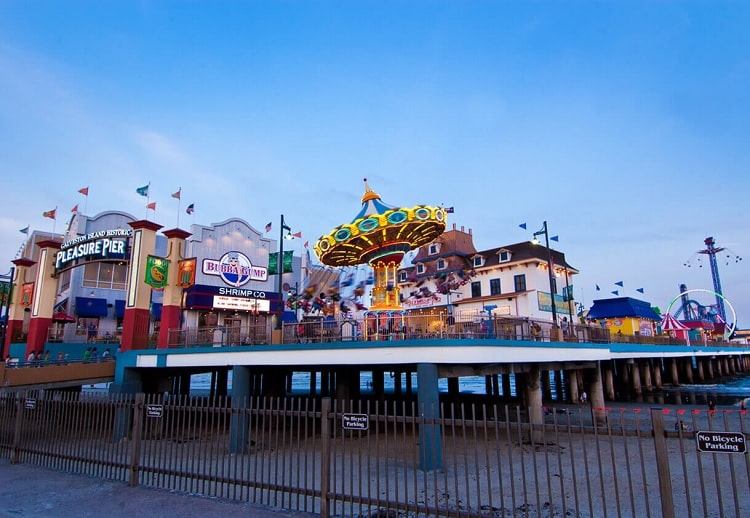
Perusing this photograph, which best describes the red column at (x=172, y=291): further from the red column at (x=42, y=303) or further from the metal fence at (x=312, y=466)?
the metal fence at (x=312, y=466)

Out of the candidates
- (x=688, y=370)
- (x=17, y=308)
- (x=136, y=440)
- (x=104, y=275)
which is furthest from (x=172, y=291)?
(x=688, y=370)

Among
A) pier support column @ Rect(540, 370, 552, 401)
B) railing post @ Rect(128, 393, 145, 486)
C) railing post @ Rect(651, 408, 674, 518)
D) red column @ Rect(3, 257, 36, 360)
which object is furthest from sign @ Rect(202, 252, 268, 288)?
railing post @ Rect(651, 408, 674, 518)

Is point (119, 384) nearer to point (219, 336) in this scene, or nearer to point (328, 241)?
point (219, 336)

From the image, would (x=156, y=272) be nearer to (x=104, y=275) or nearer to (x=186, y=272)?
(x=186, y=272)

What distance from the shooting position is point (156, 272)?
23656 mm

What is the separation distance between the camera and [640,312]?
65500 millimetres

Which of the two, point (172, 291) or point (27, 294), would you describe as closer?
point (172, 291)

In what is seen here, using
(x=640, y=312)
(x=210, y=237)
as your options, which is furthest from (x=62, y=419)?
(x=640, y=312)

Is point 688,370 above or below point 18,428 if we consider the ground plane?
below

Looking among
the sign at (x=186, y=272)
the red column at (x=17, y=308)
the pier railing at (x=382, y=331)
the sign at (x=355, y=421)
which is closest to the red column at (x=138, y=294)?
the sign at (x=186, y=272)

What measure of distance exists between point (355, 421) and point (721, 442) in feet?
16.7

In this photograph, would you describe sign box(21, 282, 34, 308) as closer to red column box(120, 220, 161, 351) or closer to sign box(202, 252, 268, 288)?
red column box(120, 220, 161, 351)

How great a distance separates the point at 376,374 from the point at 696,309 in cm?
11252

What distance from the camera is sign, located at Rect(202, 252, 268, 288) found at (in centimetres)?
4247
